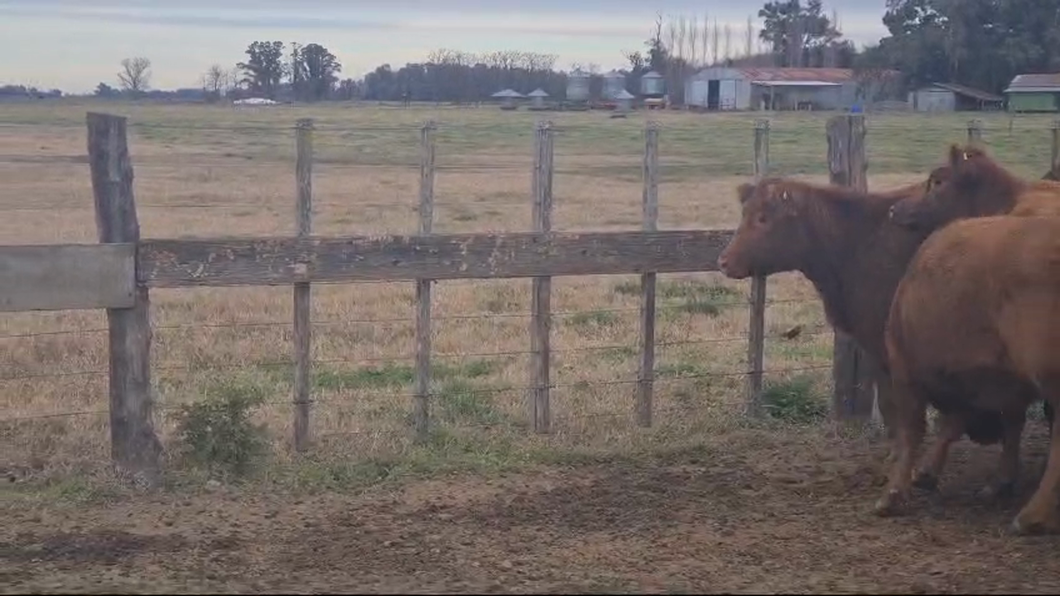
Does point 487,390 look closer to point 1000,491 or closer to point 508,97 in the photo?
point 1000,491

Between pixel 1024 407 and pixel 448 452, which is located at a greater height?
pixel 1024 407

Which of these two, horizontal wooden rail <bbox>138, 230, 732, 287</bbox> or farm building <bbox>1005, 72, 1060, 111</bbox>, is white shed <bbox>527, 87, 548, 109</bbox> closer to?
farm building <bbox>1005, 72, 1060, 111</bbox>

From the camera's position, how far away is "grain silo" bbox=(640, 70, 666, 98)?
6588 centimetres

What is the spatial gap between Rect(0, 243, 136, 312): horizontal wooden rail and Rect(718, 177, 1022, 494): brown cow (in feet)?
10.9

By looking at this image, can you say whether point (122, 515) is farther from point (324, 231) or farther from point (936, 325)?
point (324, 231)

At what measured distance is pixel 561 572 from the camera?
5.76 metres

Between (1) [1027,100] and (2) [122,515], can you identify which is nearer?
(2) [122,515]

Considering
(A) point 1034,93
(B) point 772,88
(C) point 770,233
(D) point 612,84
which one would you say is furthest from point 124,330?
(D) point 612,84

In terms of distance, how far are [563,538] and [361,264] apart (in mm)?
2202

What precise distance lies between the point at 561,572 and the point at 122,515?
7.55ft

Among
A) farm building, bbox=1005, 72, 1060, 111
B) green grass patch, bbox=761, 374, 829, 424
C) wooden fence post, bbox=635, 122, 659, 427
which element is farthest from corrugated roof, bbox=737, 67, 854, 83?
wooden fence post, bbox=635, 122, 659, 427

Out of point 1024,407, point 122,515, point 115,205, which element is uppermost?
point 115,205

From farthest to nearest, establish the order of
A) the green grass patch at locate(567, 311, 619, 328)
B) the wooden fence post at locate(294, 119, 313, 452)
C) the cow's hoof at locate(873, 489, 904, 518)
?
the green grass patch at locate(567, 311, 619, 328), the wooden fence post at locate(294, 119, 313, 452), the cow's hoof at locate(873, 489, 904, 518)

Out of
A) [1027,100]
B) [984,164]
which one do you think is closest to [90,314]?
[984,164]
